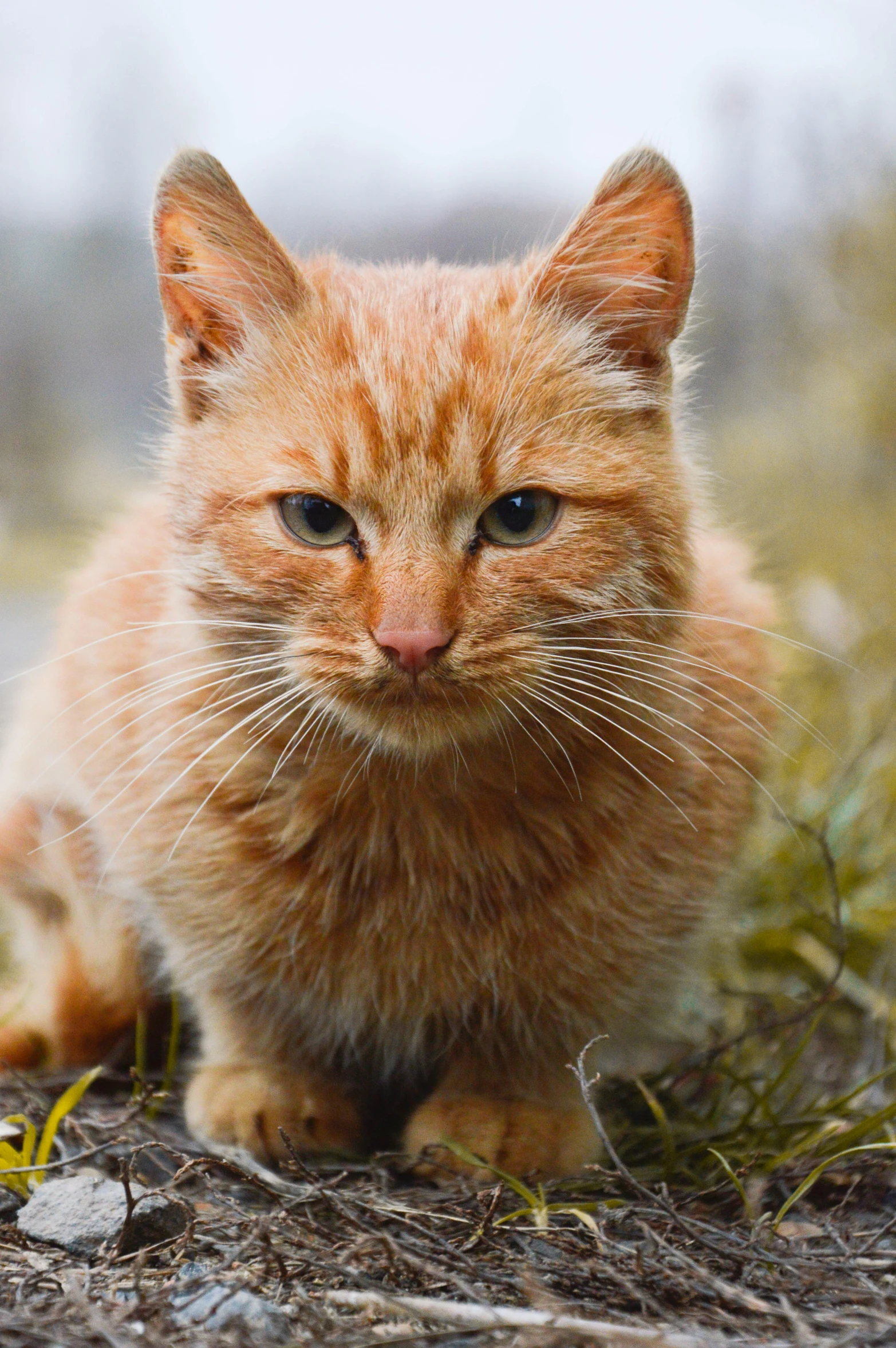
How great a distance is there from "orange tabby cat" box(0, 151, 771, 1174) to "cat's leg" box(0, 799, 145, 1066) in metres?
0.03

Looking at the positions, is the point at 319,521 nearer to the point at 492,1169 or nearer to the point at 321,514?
the point at 321,514

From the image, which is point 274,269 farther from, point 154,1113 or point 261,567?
point 154,1113

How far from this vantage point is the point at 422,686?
4.87 ft

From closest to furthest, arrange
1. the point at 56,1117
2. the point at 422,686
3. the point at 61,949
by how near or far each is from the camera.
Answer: the point at 422,686
the point at 56,1117
the point at 61,949

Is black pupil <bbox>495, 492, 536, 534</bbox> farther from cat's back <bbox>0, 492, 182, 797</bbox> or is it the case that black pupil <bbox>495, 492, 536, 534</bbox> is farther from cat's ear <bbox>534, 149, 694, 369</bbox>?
cat's back <bbox>0, 492, 182, 797</bbox>

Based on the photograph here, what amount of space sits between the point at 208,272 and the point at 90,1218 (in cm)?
131

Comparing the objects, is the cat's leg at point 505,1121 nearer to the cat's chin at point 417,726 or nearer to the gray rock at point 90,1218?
the gray rock at point 90,1218

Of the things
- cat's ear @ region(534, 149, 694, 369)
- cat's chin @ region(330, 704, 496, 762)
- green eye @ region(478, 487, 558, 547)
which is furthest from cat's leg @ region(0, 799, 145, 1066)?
cat's ear @ region(534, 149, 694, 369)

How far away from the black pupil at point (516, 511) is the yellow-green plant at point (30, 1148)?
3.26ft

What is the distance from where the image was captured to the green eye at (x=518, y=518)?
1609mm

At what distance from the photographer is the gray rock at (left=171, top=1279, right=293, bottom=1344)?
1214 mm

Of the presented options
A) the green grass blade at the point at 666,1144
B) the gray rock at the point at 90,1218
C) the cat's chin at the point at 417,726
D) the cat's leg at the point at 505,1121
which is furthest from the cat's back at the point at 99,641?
the green grass blade at the point at 666,1144

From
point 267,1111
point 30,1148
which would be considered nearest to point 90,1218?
point 30,1148

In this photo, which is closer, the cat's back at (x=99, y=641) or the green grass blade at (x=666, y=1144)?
the green grass blade at (x=666, y=1144)
